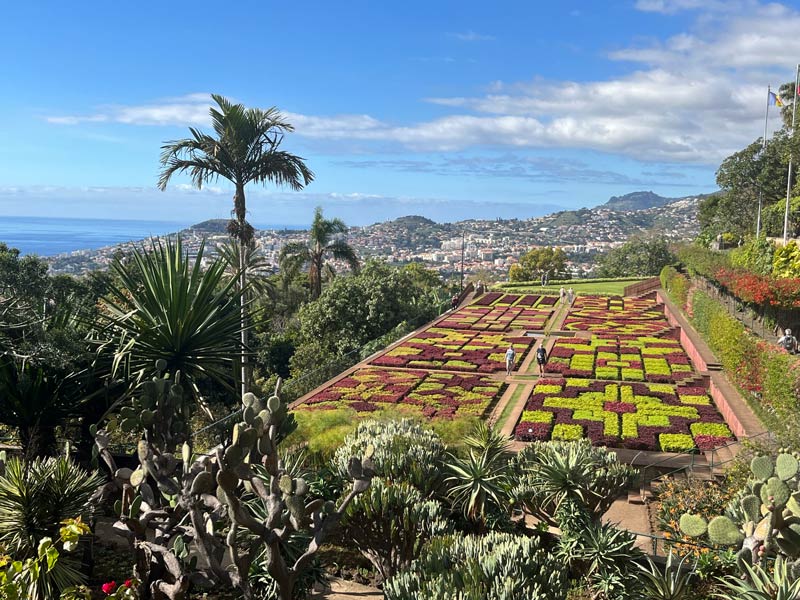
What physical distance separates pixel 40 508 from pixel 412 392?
1427 centimetres

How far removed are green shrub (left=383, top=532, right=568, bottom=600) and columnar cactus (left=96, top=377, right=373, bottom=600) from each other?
997mm

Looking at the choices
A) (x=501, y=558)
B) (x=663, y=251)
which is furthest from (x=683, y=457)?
(x=663, y=251)

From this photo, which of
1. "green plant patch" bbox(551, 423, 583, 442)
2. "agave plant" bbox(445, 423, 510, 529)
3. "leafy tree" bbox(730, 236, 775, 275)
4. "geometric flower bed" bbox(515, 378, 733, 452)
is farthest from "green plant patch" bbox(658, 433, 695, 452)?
"leafy tree" bbox(730, 236, 775, 275)

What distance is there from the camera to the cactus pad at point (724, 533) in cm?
644

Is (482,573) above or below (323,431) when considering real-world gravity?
above

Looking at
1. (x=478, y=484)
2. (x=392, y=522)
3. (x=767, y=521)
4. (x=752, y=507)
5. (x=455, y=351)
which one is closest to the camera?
(x=767, y=521)

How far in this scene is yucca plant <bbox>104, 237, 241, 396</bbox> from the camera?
9.16 m

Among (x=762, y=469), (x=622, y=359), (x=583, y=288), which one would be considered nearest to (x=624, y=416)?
(x=622, y=359)

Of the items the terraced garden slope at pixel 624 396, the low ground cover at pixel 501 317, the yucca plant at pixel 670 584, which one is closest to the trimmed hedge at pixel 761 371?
the terraced garden slope at pixel 624 396

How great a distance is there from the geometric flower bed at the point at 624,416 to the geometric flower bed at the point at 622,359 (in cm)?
105

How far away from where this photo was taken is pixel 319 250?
37.4 metres

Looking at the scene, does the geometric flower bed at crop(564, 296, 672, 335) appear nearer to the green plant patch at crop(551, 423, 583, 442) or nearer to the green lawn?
the green lawn

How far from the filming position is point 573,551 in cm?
834

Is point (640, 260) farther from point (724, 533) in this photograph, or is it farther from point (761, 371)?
point (724, 533)
